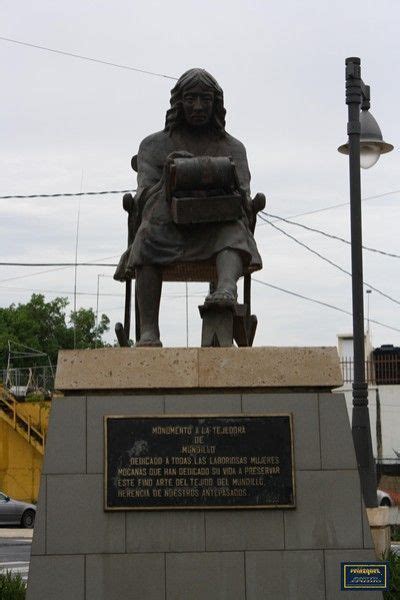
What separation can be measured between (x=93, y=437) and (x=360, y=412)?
4330 mm

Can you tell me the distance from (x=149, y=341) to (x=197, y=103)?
2.08m

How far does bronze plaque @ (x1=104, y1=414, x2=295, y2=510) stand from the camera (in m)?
9.11

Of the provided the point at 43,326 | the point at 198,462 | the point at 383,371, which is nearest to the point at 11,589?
the point at 198,462

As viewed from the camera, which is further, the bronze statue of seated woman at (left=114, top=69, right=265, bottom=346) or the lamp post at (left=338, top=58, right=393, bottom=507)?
the lamp post at (left=338, top=58, right=393, bottom=507)

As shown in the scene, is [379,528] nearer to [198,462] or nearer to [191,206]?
[198,462]

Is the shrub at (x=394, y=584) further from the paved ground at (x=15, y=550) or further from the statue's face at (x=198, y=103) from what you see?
the paved ground at (x=15, y=550)

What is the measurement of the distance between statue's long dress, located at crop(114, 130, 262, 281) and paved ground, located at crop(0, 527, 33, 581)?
546cm

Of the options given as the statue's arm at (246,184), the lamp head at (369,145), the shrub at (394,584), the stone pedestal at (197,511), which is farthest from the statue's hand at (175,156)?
the lamp head at (369,145)

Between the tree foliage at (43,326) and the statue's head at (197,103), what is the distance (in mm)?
47562

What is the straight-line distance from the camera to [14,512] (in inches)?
1080

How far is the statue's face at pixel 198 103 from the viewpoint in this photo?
10.4m

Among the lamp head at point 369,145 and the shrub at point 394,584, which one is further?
the lamp head at point 369,145

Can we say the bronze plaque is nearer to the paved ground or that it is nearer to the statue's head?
the statue's head

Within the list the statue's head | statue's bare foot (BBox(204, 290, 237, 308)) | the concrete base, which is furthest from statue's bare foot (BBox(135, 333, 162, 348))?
the concrete base
